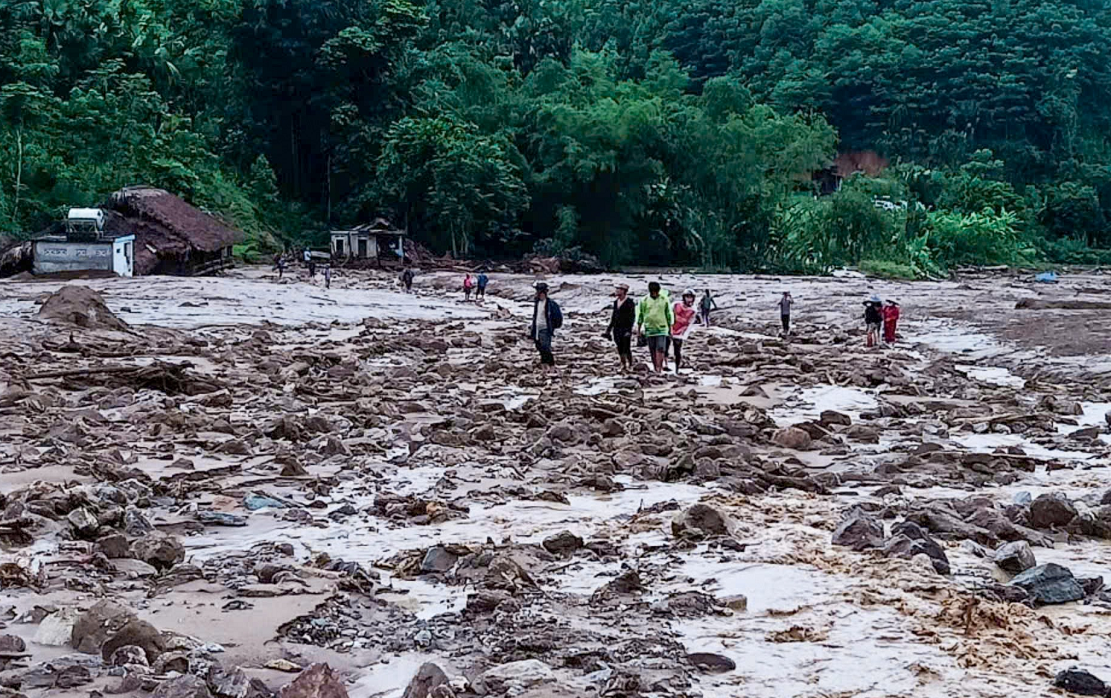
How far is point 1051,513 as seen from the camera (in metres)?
7.07

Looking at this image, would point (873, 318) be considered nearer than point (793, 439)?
No

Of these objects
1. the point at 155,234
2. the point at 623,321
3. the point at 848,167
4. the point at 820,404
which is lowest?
the point at 820,404

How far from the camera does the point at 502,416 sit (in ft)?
38.8

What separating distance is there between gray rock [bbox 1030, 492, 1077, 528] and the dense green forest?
39.5 meters

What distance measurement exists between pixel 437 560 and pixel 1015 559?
285 cm

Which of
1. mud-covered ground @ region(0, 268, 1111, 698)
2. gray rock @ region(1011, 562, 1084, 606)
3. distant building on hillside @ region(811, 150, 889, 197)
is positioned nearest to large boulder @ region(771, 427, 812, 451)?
mud-covered ground @ region(0, 268, 1111, 698)

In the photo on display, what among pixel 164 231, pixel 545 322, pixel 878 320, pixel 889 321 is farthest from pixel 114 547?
pixel 164 231

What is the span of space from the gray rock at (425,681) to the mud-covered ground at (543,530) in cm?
3

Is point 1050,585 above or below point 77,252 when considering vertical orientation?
below

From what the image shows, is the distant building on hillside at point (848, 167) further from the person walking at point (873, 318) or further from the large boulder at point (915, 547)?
the large boulder at point (915, 547)

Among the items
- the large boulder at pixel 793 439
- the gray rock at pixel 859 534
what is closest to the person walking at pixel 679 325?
the large boulder at pixel 793 439

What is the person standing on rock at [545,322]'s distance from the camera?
16.3 metres

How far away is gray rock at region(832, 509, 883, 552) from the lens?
6.57 meters

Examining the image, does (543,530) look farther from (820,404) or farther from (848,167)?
(848,167)
